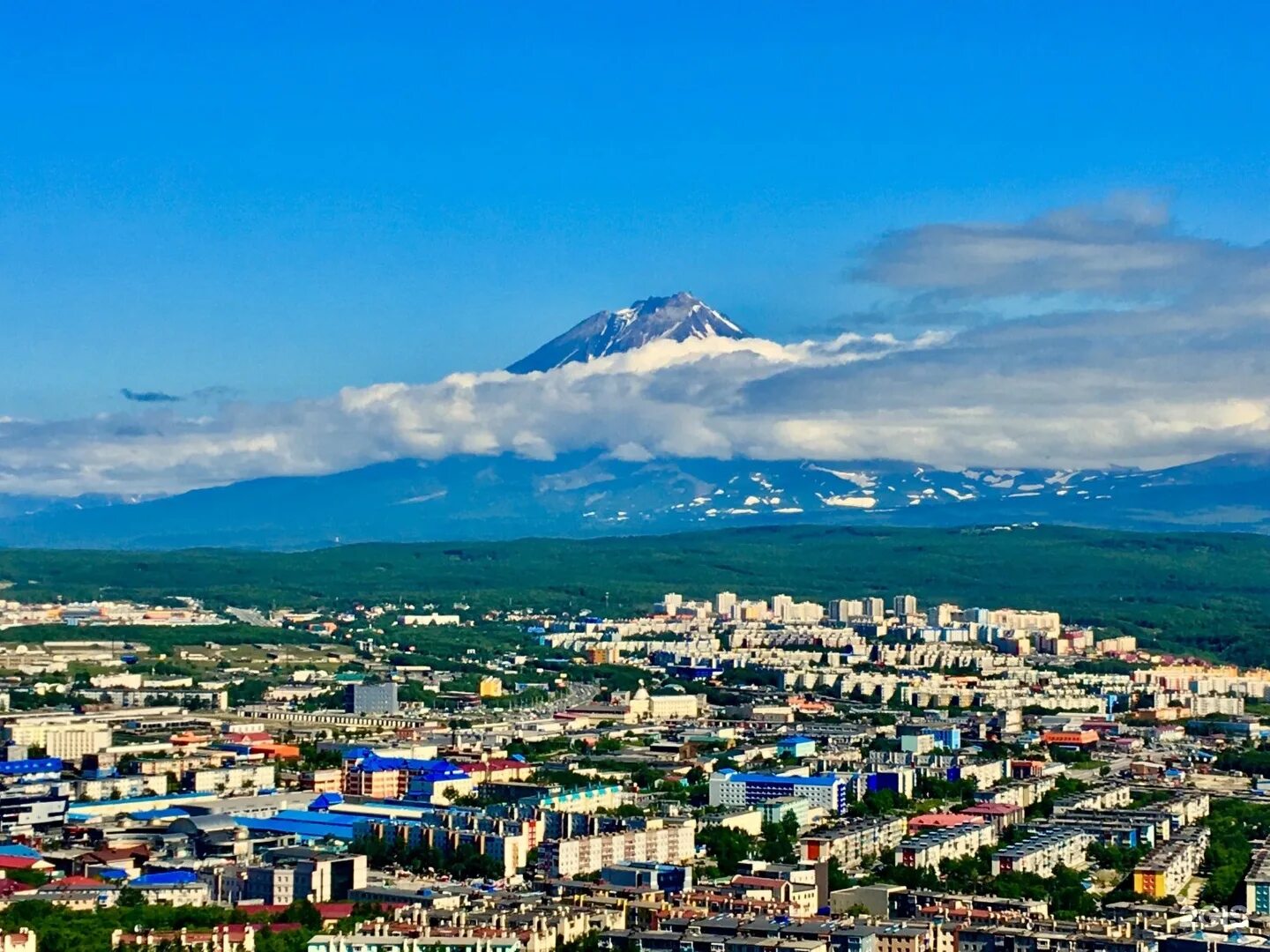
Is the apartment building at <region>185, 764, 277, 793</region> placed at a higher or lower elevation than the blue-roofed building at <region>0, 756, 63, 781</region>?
lower

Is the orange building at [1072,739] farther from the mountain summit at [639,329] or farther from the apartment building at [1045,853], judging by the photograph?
the mountain summit at [639,329]

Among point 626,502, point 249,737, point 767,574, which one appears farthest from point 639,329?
point 249,737

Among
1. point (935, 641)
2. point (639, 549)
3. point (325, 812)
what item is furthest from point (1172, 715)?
point (639, 549)

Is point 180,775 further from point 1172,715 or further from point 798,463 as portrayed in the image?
point 798,463

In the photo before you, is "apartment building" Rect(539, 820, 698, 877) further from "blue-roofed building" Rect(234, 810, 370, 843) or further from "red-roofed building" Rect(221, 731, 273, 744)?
"red-roofed building" Rect(221, 731, 273, 744)

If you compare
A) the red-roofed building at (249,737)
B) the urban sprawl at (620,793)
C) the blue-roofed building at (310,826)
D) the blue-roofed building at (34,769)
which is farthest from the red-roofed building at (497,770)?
the blue-roofed building at (310,826)

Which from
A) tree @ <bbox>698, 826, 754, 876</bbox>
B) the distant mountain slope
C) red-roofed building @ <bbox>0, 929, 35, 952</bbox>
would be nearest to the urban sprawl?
red-roofed building @ <bbox>0, 929, 35, 952</bbox>

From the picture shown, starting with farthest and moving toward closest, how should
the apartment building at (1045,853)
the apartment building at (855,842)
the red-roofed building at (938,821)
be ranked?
the red-roofed building at (938,821) → the apartment building at (855,842) → the apartment building at (1045,853)
